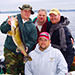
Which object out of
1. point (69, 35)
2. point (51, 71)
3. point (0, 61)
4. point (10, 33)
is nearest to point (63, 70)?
point (51, 71)

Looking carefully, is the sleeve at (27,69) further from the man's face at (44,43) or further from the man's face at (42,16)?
the man's face at (42,16)

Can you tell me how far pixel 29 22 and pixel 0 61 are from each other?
134 cm

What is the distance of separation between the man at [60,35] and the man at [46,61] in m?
0.58

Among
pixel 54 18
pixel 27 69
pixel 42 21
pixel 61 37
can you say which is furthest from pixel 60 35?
pixel 27 69

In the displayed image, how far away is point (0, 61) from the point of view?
468 centimetres

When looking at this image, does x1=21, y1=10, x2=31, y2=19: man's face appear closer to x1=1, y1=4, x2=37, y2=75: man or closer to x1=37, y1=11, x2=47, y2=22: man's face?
x1=1, y1=4, x2=37, y2=75: man

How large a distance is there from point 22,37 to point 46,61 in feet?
2.40

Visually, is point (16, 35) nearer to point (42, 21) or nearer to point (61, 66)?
point (42, 21)

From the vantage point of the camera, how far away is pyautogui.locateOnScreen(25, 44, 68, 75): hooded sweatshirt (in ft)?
11.0

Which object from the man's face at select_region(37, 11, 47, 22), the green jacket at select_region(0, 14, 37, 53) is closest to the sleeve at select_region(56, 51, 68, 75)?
the green jacket at select_region(0, 14, 37, 53)

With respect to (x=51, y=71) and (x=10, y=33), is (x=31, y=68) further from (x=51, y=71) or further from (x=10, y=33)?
(x=10, y=33)

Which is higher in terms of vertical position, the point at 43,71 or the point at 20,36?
the point at 20,36

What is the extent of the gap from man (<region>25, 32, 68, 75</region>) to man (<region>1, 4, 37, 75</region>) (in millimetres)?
502

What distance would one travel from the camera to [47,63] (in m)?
3.37
